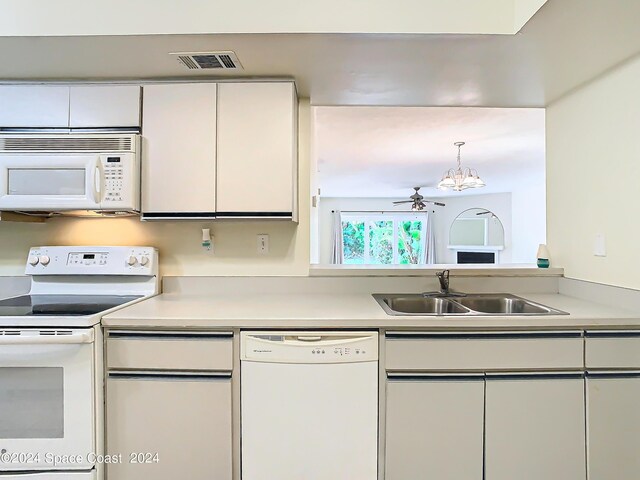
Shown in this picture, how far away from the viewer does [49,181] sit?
1.83 metres

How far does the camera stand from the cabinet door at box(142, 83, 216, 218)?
190 centimetres

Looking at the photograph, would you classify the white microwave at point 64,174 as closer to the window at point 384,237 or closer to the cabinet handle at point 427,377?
the cabinet handle at point 427,377

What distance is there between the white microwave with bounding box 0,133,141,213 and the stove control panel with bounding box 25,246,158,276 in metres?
0.29

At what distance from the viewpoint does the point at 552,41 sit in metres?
1.57

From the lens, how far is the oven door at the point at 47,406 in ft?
4.83

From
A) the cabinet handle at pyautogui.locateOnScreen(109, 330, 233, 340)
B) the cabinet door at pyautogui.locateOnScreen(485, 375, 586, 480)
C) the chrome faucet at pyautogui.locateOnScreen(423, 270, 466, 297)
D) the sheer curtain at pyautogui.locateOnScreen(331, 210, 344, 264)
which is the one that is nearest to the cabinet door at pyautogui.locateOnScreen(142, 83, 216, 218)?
the cabinet handle at pyautogui.locateOnScreen(109, 330, 233, 340)

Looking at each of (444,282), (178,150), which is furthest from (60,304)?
(444,282)

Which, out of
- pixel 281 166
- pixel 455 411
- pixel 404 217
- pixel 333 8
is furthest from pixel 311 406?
pixel 404 217

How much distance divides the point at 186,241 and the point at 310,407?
3.92 ft

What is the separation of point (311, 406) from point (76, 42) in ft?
6.10

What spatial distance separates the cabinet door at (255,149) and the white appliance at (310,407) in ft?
2.29

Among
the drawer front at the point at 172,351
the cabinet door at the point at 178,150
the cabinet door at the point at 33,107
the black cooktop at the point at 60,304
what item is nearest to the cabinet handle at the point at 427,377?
the drawer front at the point at 172,351

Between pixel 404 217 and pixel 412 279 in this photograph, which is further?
pixel 404 217

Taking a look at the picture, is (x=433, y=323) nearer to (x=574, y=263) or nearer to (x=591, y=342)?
(x=591, y=342)
